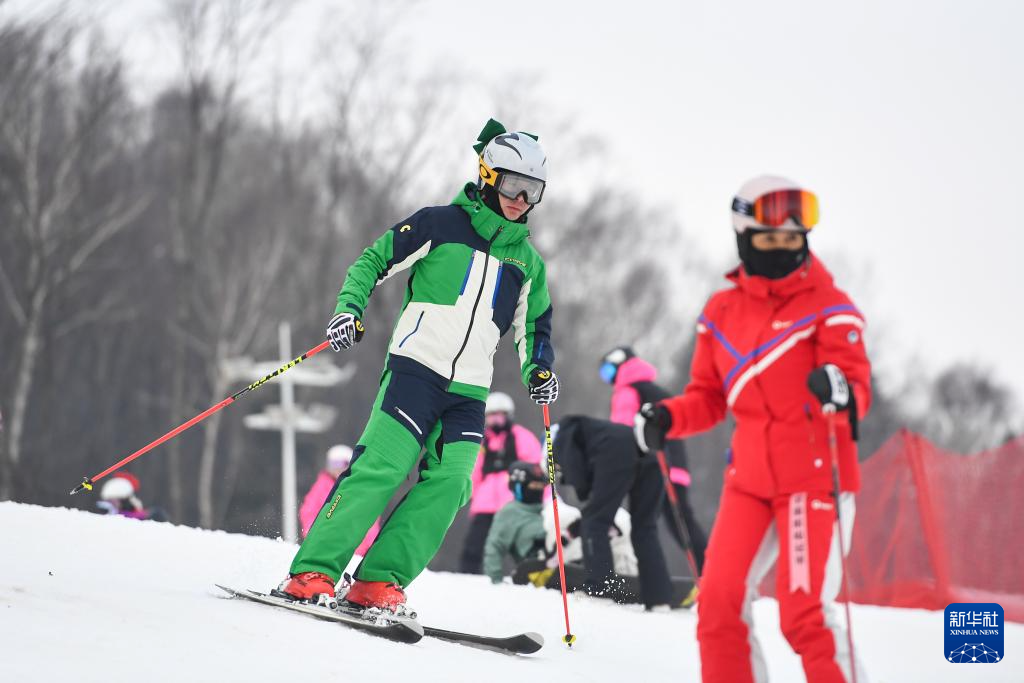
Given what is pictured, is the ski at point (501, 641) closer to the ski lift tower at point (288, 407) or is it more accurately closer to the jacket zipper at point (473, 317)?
the jacket zipper at point (473, 317)

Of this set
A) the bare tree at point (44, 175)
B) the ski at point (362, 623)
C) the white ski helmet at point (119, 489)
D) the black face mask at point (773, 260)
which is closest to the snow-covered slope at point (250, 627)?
the ski at point (362, 623)

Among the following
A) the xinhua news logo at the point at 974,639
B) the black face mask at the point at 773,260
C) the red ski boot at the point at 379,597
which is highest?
the black face mask at the point at 773,260

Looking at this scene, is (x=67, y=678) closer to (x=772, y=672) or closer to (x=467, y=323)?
(x=467, y=323)

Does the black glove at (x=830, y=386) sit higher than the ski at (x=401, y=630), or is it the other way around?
the black glove at (x=830, y=386)

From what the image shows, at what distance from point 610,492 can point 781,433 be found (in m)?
4.31

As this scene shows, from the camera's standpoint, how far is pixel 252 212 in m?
29.6

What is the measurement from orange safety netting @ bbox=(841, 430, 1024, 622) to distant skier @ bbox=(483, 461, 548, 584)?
310 centimetres

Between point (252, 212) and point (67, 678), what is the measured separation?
27.1m

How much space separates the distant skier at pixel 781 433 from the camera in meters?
3.69

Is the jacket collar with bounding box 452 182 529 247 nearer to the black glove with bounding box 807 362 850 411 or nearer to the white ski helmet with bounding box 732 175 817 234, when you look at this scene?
the white ski helmet with bounding box 732 175 817 234

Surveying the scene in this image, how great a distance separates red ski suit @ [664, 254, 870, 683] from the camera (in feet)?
12.1

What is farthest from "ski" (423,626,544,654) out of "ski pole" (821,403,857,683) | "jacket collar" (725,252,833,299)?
"jacket collar" (725,252,833,299)

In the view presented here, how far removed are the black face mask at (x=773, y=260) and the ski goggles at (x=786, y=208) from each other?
2.4 inches

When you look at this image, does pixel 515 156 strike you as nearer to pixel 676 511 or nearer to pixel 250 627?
pixel 676 511
